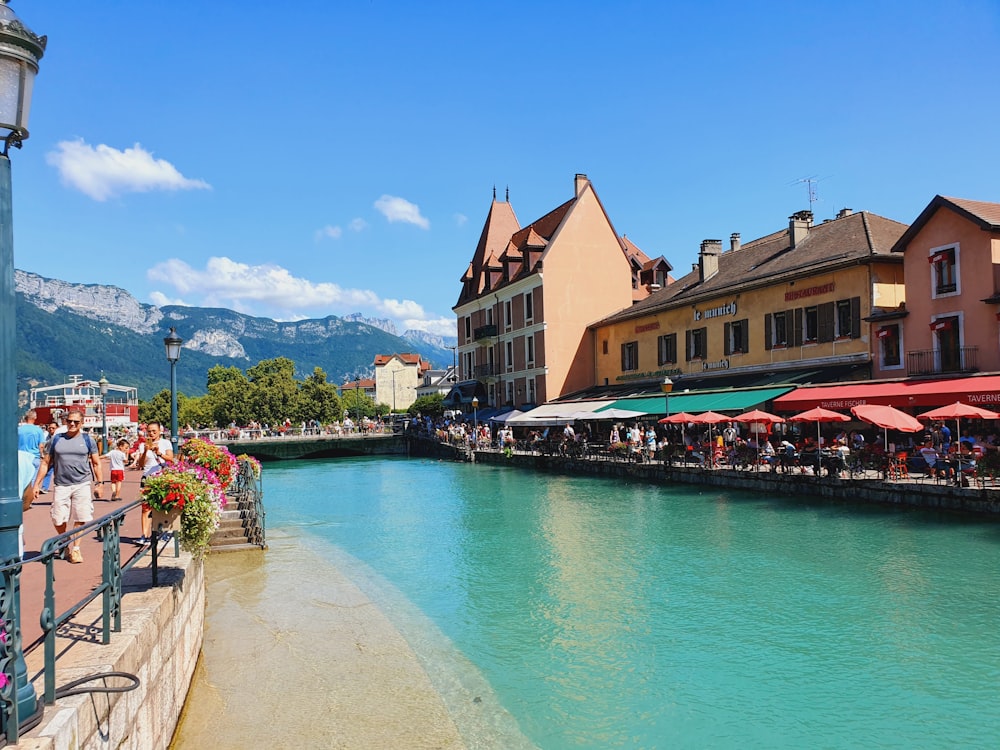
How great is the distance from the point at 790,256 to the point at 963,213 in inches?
373

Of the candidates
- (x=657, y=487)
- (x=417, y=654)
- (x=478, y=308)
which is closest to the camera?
(x=417, y=654)

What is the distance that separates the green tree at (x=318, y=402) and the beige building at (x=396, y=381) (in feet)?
263

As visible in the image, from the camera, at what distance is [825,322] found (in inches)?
1113

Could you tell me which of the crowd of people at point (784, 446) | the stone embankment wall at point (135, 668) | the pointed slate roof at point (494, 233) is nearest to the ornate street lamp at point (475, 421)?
the crowd of people at point (784, 446)

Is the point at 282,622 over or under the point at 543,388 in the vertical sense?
under

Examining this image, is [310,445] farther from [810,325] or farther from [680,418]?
[810,325]

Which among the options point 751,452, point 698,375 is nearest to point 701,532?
point 751,452

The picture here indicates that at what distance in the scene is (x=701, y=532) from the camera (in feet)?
59.5

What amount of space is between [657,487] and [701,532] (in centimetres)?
909

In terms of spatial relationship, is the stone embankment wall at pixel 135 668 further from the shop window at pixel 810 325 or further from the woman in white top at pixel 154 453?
the shop window at pixel 810 325

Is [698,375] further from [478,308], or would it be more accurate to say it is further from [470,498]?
[478,308]

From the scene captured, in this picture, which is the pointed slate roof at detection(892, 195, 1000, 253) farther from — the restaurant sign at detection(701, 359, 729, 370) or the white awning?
the white awning

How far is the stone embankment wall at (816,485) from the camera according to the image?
58.5 ft

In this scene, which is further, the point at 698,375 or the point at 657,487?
the point at 698,375
